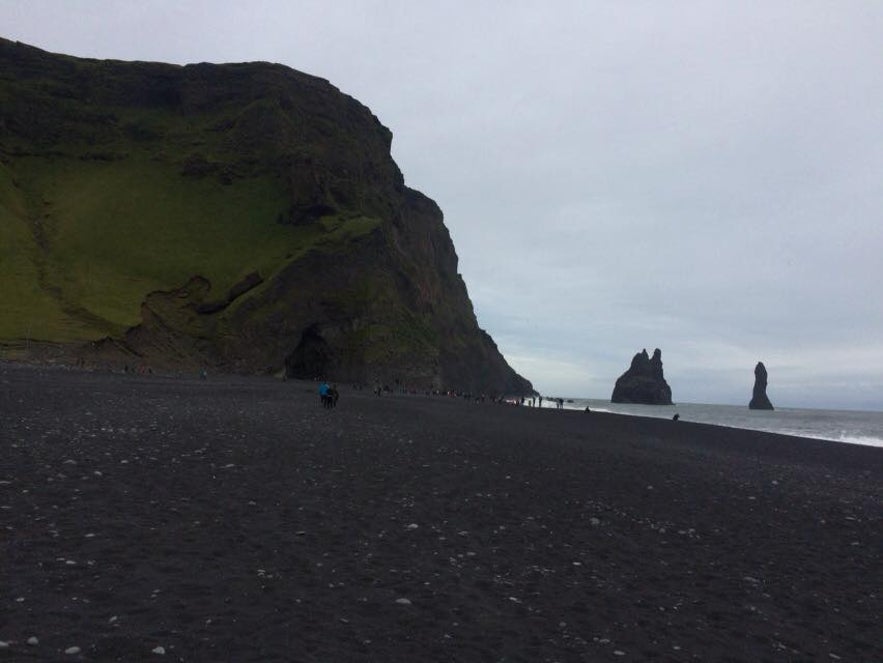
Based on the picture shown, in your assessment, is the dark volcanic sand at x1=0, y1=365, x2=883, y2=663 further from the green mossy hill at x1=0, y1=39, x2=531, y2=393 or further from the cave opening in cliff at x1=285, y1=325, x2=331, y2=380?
the cave opening in cliff at x1=285, y1=325, x2=331, y2=380

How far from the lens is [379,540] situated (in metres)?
10.1

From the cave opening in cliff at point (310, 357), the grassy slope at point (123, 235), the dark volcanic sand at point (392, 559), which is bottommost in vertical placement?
the dark volcanic sand at point (392, 559)

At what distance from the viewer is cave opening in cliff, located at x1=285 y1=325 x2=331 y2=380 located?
100750 millimetres

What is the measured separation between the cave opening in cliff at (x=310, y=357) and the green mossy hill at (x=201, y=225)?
263 millimetres

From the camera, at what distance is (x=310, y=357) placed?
10356cm

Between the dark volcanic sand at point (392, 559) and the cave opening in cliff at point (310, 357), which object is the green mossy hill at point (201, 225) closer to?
the cave opening in cliff at point (310, 357)

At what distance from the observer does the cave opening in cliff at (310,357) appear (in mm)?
100750

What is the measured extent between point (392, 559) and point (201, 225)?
4209 inches

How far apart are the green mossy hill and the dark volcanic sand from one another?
2673 inches

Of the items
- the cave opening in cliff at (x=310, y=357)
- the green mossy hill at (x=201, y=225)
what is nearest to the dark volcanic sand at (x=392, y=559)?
the green mossy hill at (x=201, y=225)

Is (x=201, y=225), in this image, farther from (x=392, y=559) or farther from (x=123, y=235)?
(x=392, y=559)

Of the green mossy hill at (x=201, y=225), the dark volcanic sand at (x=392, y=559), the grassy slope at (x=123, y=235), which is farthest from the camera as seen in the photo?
the green mossy hill at (x=201, y=225)

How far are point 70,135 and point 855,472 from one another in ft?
435

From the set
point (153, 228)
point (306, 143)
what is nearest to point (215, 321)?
point (153, 228)
